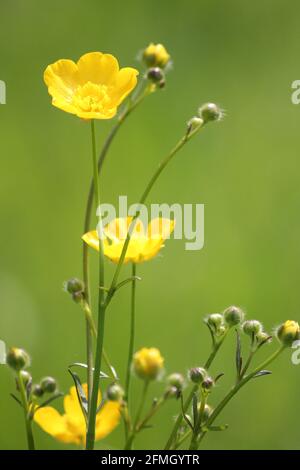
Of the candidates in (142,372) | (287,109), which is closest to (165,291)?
(287,109)

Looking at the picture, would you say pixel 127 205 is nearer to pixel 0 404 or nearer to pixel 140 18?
pixel 0 404

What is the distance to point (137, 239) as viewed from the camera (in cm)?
101

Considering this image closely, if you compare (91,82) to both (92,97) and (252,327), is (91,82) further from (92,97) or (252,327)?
(252,327)

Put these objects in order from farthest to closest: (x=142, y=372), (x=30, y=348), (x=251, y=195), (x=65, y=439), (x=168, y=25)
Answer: (x=168, y=25) < (x=251, y=195) < (x=30, y=348) < (x=65, y=439) < (x=142, y=372)

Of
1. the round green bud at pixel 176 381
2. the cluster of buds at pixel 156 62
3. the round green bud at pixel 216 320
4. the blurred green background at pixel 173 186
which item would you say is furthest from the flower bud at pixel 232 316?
the blurred green background at pixel 173 186

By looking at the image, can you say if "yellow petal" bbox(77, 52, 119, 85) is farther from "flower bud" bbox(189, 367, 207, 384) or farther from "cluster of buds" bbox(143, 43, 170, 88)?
"flower bud" bbox(189, 367, 207, 384)

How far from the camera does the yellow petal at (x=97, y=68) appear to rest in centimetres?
99

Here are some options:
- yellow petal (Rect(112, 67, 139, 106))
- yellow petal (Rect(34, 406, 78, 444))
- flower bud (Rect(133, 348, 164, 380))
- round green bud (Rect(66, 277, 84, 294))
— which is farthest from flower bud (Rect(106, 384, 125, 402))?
yellow petal (Rect(112, 67, 139, 106))

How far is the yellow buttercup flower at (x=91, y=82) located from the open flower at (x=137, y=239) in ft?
0.43

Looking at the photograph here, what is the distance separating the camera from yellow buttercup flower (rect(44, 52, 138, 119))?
0.98m

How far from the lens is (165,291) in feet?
6.53

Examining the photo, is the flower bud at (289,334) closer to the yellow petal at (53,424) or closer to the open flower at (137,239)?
the open flower at (137,239)

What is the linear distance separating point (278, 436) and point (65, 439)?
0.76 meters

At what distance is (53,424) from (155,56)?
1.41 feet
